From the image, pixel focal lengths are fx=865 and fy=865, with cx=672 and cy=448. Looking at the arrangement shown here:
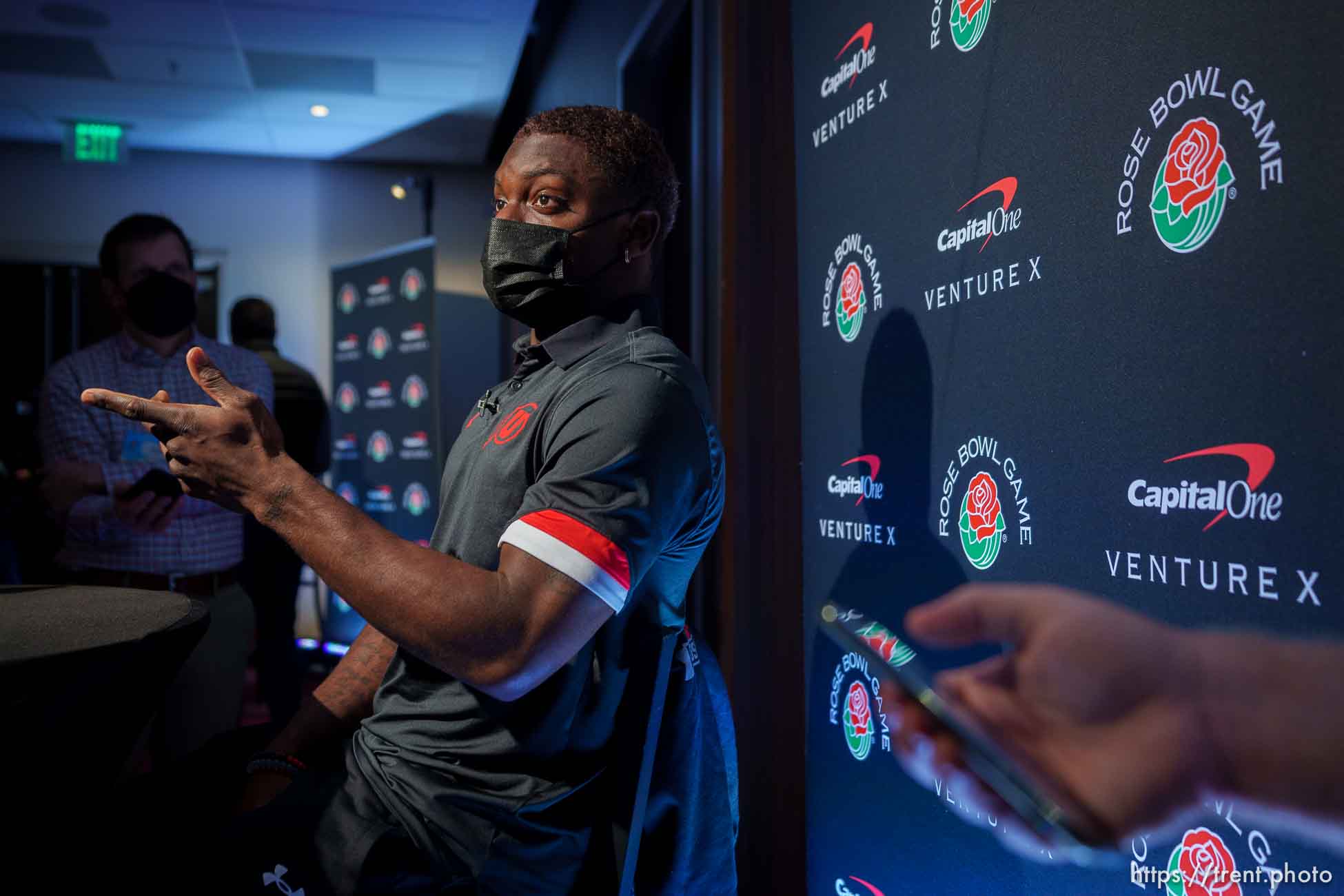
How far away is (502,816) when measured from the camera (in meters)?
1.03

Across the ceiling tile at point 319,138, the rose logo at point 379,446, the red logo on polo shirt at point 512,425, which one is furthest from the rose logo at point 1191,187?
the ceiling tile at point 319,138

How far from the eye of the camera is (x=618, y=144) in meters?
1.36

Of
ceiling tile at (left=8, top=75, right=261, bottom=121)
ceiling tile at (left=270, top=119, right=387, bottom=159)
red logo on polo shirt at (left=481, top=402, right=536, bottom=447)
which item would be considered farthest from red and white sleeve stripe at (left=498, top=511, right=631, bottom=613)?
ceiling tile at (left=270, top=119, right=387, bottom=159)

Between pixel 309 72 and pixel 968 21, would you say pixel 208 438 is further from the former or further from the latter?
pixel 309 72

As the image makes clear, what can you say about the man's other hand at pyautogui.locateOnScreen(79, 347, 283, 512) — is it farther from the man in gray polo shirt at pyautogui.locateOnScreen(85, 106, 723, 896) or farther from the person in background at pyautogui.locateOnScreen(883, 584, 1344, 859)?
the person in background at pyautogui.locateOnScreen(883, 584, 1344, 859)

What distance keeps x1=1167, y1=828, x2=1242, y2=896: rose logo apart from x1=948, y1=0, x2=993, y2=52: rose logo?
3.54 ft

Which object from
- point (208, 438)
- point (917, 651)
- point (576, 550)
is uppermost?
point (208, 438)

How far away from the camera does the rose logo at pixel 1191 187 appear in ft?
2.80

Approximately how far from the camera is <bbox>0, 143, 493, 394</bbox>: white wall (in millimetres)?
6301

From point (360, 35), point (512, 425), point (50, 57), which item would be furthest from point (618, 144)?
point (50, 57)

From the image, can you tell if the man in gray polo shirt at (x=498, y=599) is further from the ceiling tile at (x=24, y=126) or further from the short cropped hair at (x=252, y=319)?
the ceiling tile at (x=24, y=126)

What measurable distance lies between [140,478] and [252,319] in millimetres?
2459

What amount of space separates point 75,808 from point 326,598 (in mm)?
4904

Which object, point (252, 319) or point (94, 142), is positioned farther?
point (94, 142)
